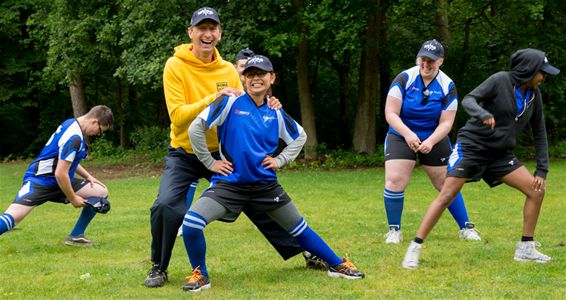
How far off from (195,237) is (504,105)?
9.75ft

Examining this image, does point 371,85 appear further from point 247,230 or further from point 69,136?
point 69,136

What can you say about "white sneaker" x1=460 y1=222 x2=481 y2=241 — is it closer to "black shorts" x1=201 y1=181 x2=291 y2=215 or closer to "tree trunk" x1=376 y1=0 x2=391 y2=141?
"black shorts" x1=201 y1=181 x2=291 y2=215

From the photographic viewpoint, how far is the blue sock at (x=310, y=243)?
703 centimetres

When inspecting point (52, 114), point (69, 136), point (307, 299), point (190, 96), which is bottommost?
point (52, 114)

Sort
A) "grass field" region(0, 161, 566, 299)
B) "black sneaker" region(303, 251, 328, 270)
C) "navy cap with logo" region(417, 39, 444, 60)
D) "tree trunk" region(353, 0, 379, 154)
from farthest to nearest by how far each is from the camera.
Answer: "tree trunk" region(353, 0, 379, 154), "navy cap with logo" region(417, 39, 444, 60), "black sneaker" region(303, 251, 328, 270), "grass field" region(0, 161, 566, 299)

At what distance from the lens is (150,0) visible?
2236 cm

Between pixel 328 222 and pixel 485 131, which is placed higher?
pixel 485 131

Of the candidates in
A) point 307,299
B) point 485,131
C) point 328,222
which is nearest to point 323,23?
point 328,222

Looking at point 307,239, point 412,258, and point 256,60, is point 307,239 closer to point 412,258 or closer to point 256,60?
point 412,258

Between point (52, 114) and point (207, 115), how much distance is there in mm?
31053

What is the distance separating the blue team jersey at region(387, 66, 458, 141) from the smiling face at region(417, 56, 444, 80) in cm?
12

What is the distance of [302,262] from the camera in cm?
809

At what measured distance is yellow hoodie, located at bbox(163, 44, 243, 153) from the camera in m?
6.87

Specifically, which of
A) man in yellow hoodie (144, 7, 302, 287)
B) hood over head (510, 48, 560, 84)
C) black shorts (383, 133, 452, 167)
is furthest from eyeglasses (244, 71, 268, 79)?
black shorts (383, 133, 452, 167)
